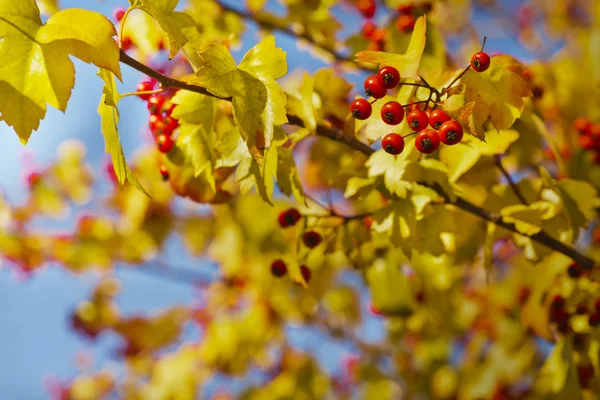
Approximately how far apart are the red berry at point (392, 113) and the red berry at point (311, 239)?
0.65 metres

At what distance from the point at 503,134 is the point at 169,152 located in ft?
3.76

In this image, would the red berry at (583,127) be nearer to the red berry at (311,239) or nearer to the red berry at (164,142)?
the red berry at (311,239)

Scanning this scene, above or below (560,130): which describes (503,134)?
below

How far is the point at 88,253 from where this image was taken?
4.43 m

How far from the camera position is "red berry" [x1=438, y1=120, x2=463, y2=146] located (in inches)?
50.9

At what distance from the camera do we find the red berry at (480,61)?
1366 millimetres

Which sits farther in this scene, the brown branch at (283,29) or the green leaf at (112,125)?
the brown branch at (283,29)

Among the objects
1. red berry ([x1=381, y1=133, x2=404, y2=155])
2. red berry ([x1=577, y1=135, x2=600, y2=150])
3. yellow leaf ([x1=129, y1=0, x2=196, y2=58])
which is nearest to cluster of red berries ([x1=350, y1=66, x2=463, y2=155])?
red berry ([x1=381, y1=133, x2=404, y2=155])

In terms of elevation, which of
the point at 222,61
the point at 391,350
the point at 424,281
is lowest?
the point at 391,350

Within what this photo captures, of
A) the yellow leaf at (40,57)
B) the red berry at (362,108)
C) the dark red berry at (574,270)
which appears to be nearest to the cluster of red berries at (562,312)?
the dark red berry at (574,270)

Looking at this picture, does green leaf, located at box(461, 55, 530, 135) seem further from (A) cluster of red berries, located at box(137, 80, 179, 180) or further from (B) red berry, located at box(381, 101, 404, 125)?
(A) cluster of red berries, located at box(137, 80, 179, 180)

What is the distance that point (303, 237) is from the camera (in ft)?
6.41

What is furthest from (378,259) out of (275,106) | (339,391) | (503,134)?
(339,391)

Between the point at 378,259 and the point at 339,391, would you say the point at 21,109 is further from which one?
the point at 339,391
